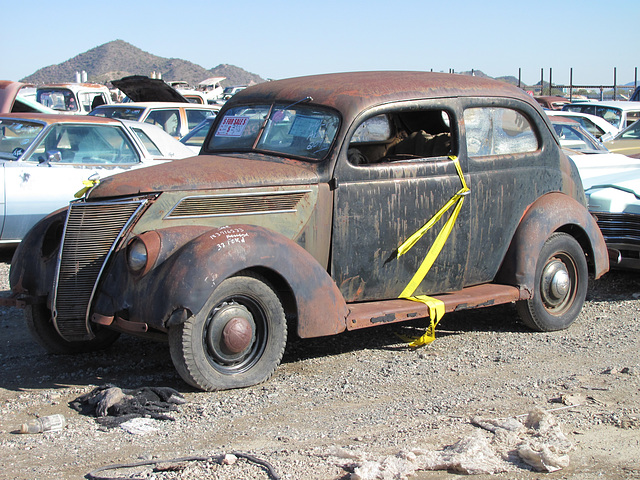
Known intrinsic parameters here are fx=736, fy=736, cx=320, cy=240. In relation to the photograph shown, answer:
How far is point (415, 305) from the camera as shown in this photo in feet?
16.5

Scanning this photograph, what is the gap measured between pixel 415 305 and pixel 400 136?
62.6 inches

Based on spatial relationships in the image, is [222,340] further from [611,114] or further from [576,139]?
[611,114]

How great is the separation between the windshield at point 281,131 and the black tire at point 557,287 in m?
2.01

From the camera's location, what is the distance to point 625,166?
847 centimetres

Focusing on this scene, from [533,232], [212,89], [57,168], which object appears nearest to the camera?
[533,232]

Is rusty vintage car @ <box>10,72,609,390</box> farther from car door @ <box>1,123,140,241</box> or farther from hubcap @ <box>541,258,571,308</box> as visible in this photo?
car door @ <box>1,123,140,241</box>

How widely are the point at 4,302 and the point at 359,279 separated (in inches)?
90.2

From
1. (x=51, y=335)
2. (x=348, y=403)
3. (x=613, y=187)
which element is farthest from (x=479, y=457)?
(x=613, y=187)

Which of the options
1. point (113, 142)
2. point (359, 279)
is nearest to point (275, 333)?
point (359, 279)

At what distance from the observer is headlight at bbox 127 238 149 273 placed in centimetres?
420

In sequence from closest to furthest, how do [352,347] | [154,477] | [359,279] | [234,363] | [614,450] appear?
[154,477] → [614,450] → [234,363] → [359,279] → [352,347]

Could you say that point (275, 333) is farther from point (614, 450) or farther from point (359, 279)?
point (614, 450)

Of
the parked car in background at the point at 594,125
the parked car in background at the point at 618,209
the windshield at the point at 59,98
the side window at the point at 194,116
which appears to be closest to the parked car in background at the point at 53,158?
the side window at the point at 194,116

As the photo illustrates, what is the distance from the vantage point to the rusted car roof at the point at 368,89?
498cm
